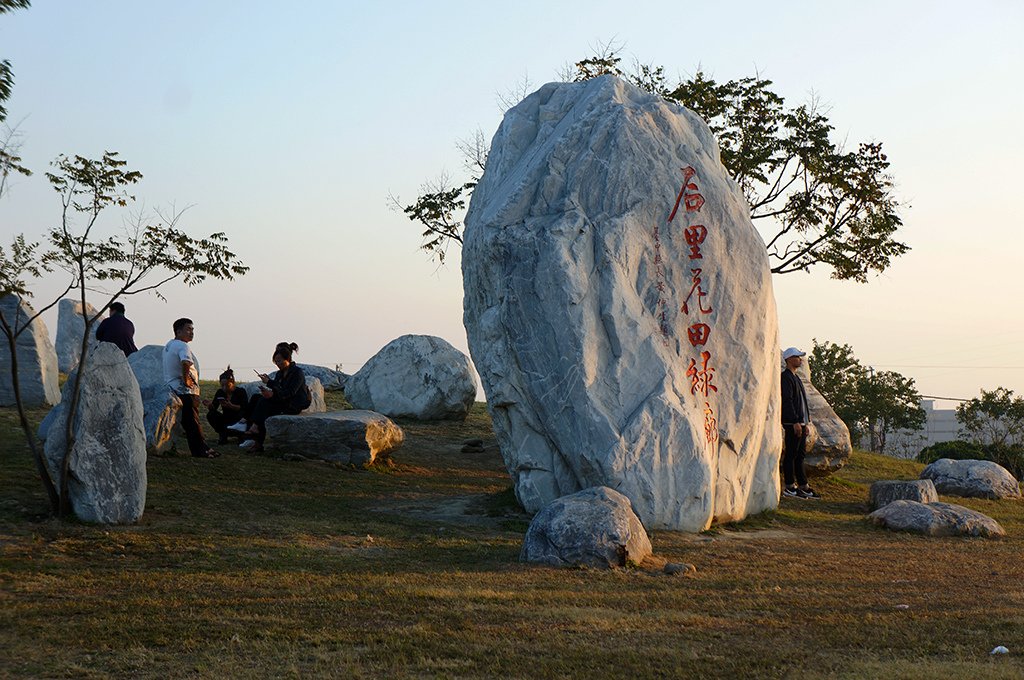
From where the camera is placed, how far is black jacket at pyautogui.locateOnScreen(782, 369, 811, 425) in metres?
16.8

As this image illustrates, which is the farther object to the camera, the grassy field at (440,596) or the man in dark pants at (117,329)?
the man in dark pants at (117,329)

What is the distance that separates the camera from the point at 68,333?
95.2 feet

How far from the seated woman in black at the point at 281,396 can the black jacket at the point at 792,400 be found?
7597mm

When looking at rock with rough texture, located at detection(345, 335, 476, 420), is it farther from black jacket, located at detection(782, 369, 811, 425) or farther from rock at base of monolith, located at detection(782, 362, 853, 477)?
black jacket, located at detection(782, 369, 811, 425)

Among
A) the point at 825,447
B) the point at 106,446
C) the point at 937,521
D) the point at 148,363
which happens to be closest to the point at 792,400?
the point at 825,447

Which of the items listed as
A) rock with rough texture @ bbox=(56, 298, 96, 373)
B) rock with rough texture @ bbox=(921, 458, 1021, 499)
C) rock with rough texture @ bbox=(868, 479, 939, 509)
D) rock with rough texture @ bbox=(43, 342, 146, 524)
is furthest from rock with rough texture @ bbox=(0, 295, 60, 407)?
rock with rough texture @ bbox=(921, 458, 1021, 499)

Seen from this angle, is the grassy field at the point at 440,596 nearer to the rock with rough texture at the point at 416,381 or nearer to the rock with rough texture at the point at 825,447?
the rock with rough texture at the point at 825,447

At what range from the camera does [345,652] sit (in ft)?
22.2

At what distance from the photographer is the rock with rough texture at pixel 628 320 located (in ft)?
41.6

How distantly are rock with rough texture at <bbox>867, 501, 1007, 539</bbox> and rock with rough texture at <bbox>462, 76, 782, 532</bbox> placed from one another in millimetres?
1572

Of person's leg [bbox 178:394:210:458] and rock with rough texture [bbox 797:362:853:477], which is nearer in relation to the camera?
person's leg [bbox 178:394:210:458]

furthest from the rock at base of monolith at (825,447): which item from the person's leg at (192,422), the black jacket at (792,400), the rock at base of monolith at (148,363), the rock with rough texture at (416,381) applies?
the rock at base of monolith at (148,363)

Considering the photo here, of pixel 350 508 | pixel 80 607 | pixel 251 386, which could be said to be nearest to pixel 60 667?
pixel 80 607

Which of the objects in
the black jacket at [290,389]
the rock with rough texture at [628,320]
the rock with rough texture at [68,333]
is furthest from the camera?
the rock with rough texture at [68,333]
